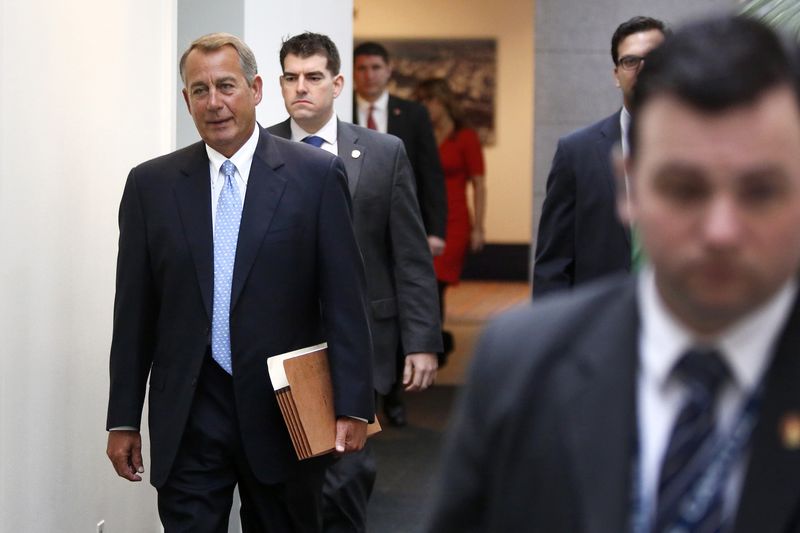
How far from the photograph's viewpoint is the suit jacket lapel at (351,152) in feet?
19.6

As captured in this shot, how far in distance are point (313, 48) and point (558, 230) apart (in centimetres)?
139

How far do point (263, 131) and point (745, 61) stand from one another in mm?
3375

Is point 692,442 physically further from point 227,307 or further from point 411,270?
point 411,270

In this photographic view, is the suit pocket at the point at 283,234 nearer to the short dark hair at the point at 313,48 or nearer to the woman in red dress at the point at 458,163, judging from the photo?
the short dark hair at the point at 313,48

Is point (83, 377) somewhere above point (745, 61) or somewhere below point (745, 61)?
below

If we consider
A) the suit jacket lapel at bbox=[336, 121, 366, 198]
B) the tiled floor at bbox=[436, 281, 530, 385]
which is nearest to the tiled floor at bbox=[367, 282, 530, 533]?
the tiled floor at bbox=[436, 281, 530, 385]

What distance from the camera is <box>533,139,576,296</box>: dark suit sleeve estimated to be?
17.9ft

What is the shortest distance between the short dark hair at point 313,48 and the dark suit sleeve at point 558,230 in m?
1.22

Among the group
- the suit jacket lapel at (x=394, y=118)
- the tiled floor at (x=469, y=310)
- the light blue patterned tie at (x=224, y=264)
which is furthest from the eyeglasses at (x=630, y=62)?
the tiled floor at (x=469, y=310)

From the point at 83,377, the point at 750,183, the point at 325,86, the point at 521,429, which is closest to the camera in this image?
the point at 750,183

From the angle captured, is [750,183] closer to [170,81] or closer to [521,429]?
[521,429]

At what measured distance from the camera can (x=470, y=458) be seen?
6.09 feet

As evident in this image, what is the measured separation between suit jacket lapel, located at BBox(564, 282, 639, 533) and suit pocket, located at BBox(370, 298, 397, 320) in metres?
4.26

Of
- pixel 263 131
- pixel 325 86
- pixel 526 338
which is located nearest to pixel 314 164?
pixel 263 131
